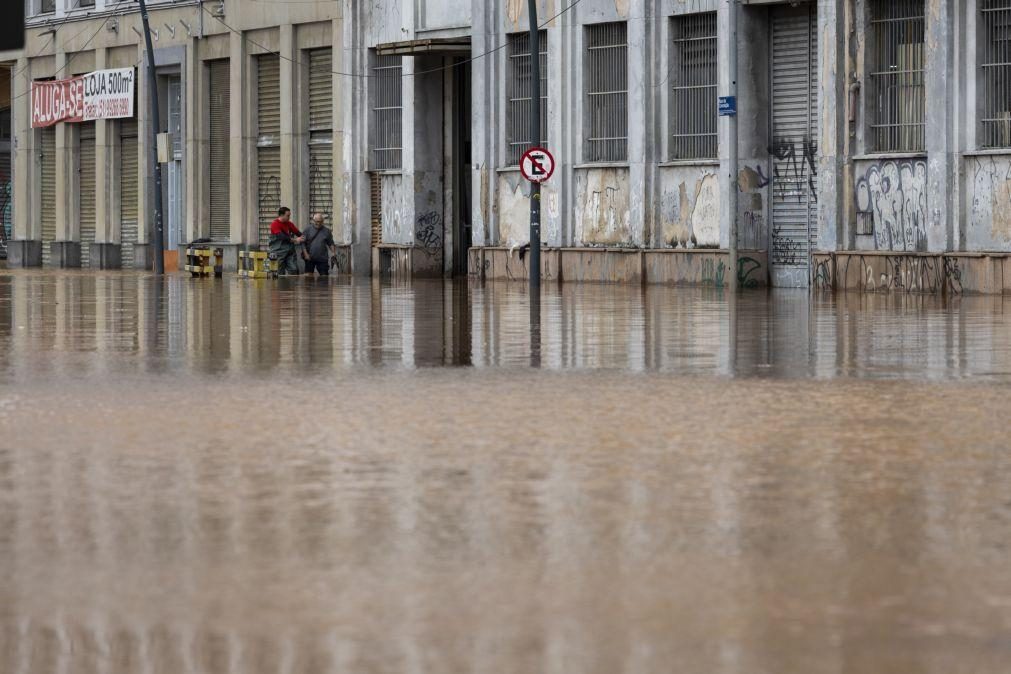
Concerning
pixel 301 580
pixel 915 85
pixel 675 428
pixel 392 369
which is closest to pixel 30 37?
pixel 915 85

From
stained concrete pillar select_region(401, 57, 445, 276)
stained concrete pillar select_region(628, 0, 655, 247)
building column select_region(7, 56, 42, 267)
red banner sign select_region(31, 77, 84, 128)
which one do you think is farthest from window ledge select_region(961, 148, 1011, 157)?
building column select_region(7, 56, 42, 267)

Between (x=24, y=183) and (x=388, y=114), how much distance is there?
2233 cm

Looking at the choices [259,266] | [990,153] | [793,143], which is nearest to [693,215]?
[793,143]

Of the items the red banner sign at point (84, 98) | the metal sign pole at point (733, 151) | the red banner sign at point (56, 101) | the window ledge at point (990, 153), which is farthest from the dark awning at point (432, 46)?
the red banner sign at point (56, 101)

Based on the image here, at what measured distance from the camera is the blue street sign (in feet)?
124

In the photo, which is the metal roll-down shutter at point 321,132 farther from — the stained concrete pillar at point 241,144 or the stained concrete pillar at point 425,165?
the stained concrete pillar at point 425,165

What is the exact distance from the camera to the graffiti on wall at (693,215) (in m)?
40.2

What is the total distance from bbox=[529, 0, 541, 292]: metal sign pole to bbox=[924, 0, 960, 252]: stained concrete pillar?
761 centimetres

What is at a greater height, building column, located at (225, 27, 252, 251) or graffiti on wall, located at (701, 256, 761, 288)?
building column, located at (225, 27, 252, 251)

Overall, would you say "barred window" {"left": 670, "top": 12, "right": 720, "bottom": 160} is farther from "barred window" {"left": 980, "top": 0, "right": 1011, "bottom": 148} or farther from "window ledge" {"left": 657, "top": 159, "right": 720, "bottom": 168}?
"barred window" {"left": 980, "top": 0, "right": 1011, "bottom": 148}

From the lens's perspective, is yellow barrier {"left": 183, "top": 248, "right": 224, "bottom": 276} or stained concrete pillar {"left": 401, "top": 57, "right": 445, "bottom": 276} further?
stained concrete pillar {"left": 401, "top": 57, "right": 445, "bottom": 276}

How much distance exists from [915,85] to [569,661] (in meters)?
31.2

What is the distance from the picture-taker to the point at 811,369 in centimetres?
1658

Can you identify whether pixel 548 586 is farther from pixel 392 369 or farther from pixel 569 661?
pixel 392 369
